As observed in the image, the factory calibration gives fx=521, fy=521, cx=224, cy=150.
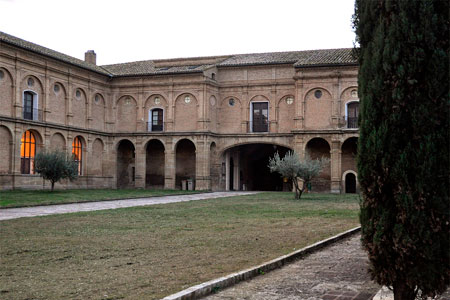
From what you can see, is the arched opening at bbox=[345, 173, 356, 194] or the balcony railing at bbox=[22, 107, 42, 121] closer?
the balcony railing at bbox=[22, 107, 42, 121]

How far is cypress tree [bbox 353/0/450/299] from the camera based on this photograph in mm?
5059

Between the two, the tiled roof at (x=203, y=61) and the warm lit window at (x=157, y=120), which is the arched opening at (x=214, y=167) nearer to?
the warm lit window at (x=157, y=120)

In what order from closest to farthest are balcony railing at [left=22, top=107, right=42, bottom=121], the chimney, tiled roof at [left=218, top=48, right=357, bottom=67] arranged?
balcony railing at [left=22, top=107, right=42, bottom=121]
tiled roof at [left=218, top=48, right=357, bottom=67]
the chimney

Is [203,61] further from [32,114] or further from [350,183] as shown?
[350,183]

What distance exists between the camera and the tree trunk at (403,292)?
5.43m

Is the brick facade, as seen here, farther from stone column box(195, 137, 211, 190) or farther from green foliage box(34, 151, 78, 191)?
green foliage box(34, 151, 78, 191)

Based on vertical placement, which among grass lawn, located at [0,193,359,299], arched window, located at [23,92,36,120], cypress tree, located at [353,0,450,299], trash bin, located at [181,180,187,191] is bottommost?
grass lawn, located at [0,193,359,299]

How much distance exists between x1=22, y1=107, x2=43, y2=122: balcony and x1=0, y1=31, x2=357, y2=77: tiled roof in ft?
11.4

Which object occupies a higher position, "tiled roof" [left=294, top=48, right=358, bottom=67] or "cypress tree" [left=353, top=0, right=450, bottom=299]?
"tiled roof" [left=294, top=48, right=358, bottom=67]


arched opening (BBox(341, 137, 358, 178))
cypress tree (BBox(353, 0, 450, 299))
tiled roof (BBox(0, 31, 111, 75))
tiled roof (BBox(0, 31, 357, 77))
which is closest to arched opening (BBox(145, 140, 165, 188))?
tiled roof (BBox(0, 31, 357, 77))

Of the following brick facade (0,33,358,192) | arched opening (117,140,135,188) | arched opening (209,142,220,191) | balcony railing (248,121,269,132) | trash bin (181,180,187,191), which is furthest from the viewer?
arched opening (117,140,135,188)

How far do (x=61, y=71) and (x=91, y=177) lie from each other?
7.48 metres

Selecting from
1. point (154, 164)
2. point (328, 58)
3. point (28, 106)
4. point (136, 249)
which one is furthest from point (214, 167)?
point (136, 249)

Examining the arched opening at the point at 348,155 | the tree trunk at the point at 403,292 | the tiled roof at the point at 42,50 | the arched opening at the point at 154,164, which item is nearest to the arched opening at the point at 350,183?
the arched opening at the point at 348,155
